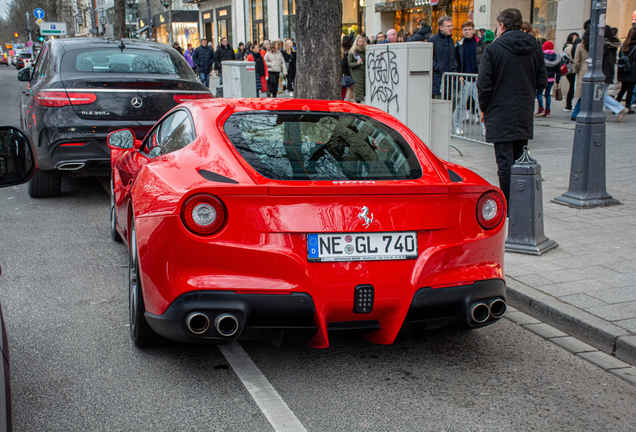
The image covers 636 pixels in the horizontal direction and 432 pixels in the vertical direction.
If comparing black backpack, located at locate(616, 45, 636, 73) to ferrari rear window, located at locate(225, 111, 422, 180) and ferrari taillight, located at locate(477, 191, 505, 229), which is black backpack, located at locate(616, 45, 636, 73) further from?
ferrari taillight, located at locate(477, 191, 505, 229)

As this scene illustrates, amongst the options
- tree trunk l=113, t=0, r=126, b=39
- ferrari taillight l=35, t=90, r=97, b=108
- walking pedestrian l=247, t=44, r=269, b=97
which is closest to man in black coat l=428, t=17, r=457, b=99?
ferrari taillight l=35, t=90, r=97, b=108

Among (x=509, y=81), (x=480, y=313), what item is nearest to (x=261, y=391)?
(x=480, y=313)

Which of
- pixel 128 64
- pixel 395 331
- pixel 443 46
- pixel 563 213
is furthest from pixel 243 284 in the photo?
pixel 443 46

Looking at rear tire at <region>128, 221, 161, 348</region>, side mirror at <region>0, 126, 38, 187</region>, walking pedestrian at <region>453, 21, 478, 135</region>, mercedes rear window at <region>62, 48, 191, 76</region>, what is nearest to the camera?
side mirror at <region>0, 126, 38, 187</region>

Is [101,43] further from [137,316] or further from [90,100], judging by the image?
[137,316]

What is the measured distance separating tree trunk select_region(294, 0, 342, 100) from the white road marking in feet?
18.4

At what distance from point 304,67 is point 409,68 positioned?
139 cm

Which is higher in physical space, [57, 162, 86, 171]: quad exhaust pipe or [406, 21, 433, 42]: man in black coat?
[406, 21, 433, 42]: man in black coat

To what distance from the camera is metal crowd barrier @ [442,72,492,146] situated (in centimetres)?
1155

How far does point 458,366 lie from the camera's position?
3723 millimetres

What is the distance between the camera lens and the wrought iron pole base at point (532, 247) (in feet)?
18.3

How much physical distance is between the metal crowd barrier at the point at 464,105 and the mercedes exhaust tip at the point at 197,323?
29.2 ft

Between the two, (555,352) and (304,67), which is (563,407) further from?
(304,67)

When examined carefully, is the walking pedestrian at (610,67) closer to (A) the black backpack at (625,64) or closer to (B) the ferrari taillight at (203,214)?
(A) the black backpack at (625,64)
